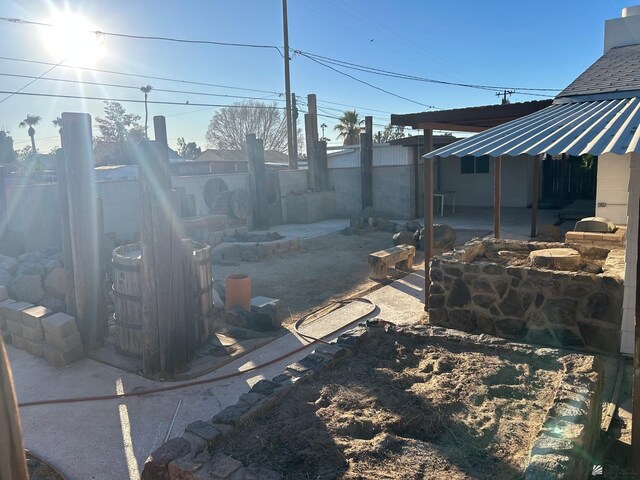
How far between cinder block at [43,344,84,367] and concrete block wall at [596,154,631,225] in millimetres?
8669

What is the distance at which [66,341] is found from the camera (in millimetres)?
5754

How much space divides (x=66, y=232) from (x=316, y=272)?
5136mm

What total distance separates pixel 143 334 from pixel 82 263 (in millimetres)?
1423

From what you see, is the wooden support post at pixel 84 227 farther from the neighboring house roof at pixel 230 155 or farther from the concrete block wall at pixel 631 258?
the neighboring house roof at pixel 230 155

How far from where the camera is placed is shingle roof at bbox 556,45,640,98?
5664mm

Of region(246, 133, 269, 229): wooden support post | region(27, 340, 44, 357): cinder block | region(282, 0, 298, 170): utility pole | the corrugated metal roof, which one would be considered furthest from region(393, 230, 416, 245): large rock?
region(282, 0, 298, 170): utility pole

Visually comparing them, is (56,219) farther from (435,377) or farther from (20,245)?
(435,377)

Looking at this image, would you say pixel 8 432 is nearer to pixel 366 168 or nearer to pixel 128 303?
pixel 128 303

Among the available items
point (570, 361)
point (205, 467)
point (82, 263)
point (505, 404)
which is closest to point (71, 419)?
point (82, 263)

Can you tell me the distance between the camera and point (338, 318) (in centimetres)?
708

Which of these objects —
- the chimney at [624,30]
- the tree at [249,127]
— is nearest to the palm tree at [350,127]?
the tree at [249,127]

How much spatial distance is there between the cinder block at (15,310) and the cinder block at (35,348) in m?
0.37

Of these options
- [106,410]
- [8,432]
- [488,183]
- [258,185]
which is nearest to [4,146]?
[258,185]

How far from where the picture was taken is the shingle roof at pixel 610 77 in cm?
566
